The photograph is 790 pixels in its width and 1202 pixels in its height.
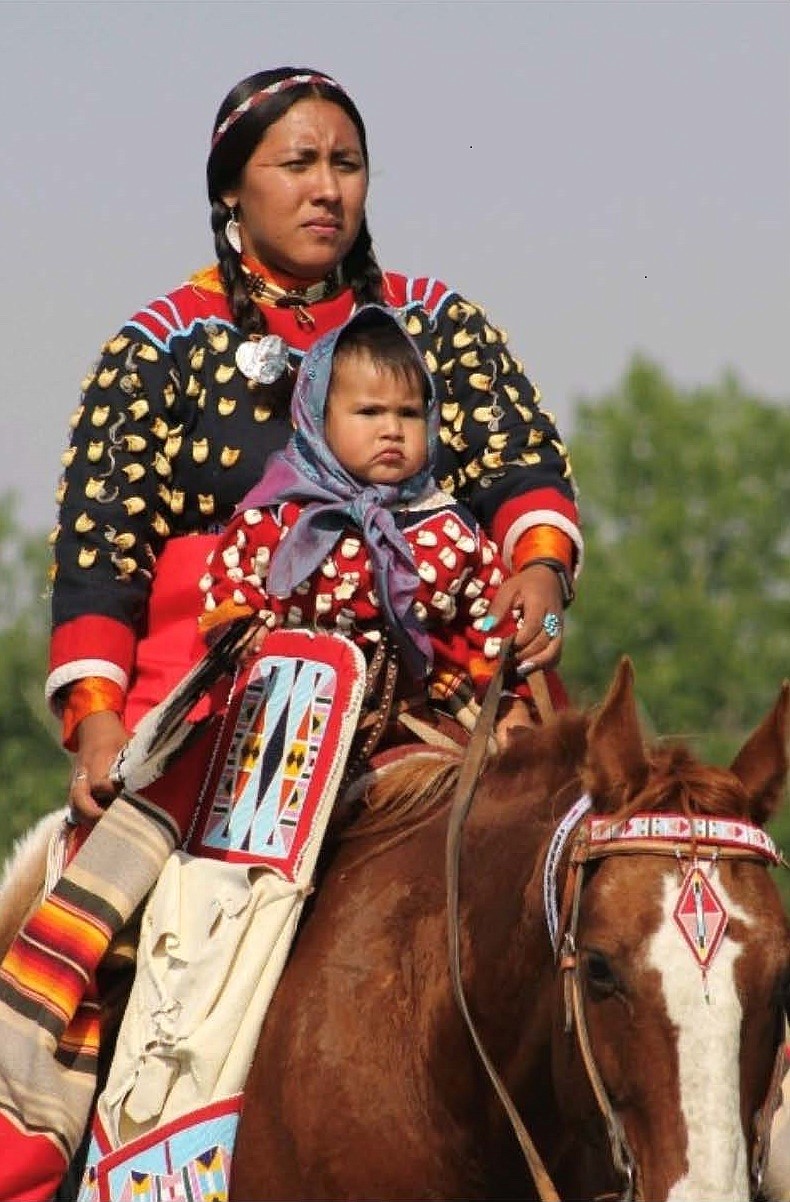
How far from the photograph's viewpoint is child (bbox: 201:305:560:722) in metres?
5.51

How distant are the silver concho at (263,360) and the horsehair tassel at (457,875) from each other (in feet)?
3.69

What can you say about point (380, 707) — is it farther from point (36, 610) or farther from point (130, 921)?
point (36, 610)

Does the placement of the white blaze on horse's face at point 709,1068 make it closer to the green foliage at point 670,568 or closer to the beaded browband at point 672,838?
the beaded browband at point 672,838

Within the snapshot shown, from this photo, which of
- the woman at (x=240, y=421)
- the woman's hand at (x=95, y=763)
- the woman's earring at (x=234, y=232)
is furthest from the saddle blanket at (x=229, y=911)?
the woman's earring at (x=234, y=232)

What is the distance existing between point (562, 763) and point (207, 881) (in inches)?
33.1

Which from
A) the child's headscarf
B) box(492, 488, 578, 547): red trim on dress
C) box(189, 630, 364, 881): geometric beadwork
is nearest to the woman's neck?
the child's headscarf

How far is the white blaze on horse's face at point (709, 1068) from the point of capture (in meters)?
4.10

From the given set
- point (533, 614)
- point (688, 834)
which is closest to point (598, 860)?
point (688, 834)

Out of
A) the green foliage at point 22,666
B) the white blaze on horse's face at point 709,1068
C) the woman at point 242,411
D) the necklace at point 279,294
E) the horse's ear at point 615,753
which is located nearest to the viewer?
the white blaze on horse's face at point 709,1068

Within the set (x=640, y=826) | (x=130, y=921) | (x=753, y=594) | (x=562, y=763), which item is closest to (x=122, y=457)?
(x=130, y=921)

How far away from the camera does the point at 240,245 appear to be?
6.32 metres

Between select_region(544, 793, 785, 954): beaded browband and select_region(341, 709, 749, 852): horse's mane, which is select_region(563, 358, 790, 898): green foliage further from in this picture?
select_region(544, 793, 785, 954): beaded browband

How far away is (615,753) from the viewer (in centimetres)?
450

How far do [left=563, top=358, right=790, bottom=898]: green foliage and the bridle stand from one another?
32774 mm
